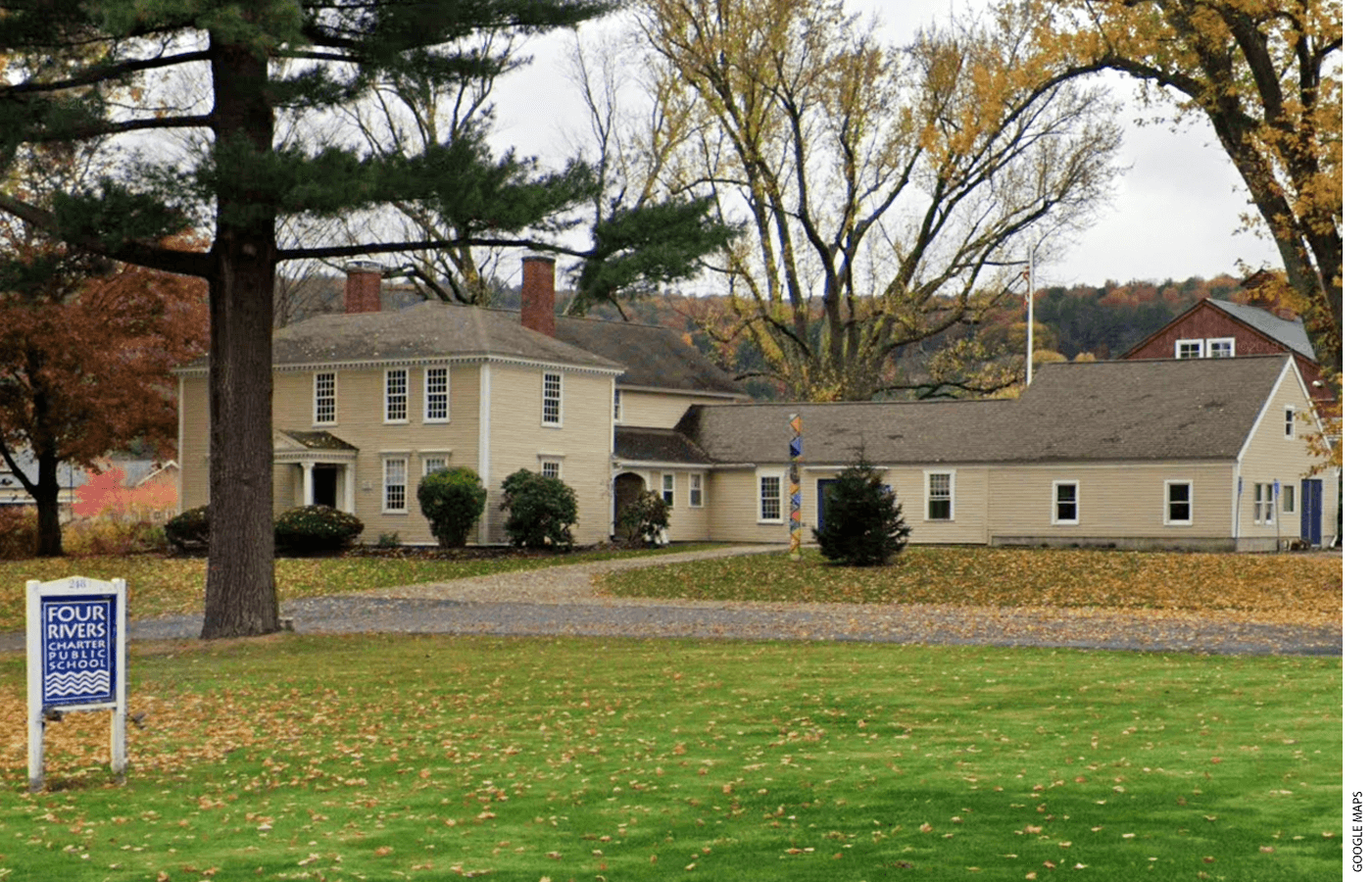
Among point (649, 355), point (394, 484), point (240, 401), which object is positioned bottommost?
point (394, 484)

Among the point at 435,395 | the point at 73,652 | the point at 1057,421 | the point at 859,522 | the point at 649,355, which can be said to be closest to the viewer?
the point at 73,652

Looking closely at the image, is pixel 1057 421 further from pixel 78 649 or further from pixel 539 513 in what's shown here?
pixel 78 649

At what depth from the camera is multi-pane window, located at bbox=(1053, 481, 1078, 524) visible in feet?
147

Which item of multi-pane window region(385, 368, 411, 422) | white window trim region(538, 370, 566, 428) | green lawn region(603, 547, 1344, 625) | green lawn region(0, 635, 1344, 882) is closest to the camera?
green lawn region(0, 635, 1344, 882)

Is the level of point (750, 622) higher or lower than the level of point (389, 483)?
lower

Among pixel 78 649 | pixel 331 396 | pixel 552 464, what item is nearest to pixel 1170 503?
Result: pixel 552 464

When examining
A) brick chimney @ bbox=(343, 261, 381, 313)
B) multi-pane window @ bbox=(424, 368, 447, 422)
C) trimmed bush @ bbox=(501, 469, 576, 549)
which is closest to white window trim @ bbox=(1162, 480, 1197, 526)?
trimmed bush @ bbox=(501, 469, 576, 549)

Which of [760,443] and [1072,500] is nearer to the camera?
[1072,500]

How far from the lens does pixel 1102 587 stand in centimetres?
3002

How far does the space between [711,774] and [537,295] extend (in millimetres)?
38819

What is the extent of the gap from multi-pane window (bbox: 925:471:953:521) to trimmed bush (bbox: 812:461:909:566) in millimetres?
12376

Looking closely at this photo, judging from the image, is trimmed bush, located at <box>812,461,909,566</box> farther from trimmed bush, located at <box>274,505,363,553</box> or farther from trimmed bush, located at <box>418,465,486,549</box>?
trimmed bush, located at <box>274,505,363,553</box>

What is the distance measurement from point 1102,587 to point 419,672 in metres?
16.6

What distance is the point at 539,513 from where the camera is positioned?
40.4 meters
